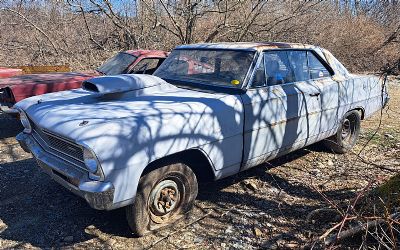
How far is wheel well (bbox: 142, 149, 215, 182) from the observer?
124 inches

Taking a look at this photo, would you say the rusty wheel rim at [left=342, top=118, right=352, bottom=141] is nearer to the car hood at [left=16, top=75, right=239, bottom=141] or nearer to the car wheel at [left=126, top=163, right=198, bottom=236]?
the car hood at [left=16, top=75, right=239, bottom=141]

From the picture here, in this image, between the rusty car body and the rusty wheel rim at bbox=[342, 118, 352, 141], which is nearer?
the rusty car body

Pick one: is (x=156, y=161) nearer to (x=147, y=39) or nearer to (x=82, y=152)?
(x=82, y=152)

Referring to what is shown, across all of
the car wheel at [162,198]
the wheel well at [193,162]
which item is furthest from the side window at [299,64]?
the car wheel at [162,198]

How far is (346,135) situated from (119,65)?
4.15 metres

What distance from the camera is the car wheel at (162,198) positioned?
3.07 meters

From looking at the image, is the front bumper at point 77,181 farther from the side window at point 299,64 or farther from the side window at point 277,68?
the side window at point 299,64

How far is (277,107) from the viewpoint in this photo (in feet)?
13.0

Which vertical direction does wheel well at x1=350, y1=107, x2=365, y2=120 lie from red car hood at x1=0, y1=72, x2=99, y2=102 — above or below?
below

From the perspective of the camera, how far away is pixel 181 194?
346 cm

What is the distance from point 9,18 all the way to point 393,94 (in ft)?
42.3

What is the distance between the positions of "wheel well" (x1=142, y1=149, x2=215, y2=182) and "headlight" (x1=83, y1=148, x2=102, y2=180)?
0.44 meters

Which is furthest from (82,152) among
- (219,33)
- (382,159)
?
(219,33)

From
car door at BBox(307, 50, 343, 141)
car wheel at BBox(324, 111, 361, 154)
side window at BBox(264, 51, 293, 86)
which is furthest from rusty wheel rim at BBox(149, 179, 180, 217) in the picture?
car wheel at BBox(324, 111, 361, 154)
